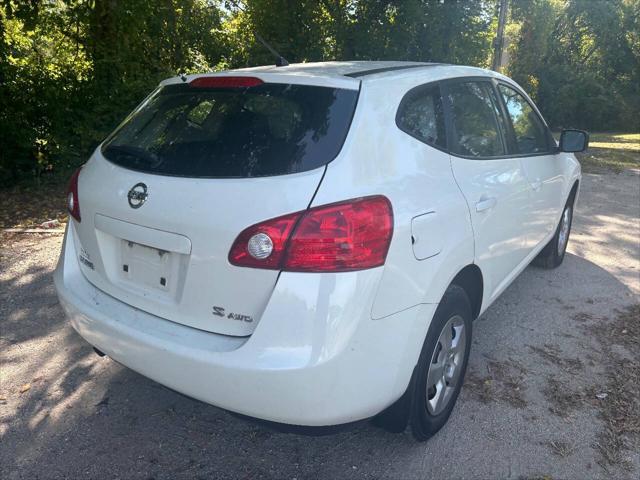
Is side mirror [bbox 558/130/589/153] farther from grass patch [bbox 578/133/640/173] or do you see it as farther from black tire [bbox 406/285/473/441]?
grass patch [bbox 578/133/640/173]

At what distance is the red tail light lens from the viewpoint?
256 centimetres

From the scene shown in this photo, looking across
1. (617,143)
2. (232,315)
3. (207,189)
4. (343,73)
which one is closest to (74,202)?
(207,189)

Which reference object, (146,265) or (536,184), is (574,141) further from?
(146,265)

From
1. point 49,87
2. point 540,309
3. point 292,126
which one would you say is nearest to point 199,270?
point 292,126

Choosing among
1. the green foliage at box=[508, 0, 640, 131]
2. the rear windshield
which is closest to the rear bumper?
the rear windshield

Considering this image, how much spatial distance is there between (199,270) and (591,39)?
3319 centimetres

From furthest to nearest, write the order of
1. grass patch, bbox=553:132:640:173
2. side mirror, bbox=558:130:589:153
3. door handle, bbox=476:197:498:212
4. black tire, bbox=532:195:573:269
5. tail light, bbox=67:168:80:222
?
1. grass patch, bbox=553:132:640:173
2. black tire, bbox=532:195:573:269
3. side mirror, bbox=558:130:589:153
4. door handle, bbox=476:197:498:212
5. tail light, bbox=67:168:80:222

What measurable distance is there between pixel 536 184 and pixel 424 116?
1.55 m

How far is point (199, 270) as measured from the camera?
2152 millimetres

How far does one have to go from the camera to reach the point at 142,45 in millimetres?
9188

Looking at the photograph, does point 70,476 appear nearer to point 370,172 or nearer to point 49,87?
point 370,172

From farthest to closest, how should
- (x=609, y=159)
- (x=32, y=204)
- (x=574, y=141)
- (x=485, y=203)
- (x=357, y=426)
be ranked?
(x=609, y=159)
(x=32, y=204)
(x=574, y=141)
(x=485, y=203)
(x=357, y=426)

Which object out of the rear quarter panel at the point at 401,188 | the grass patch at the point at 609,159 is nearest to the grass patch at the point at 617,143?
the grass patch at the point at 609,159

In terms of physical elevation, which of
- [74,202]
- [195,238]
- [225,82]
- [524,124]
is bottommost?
[74,202]
